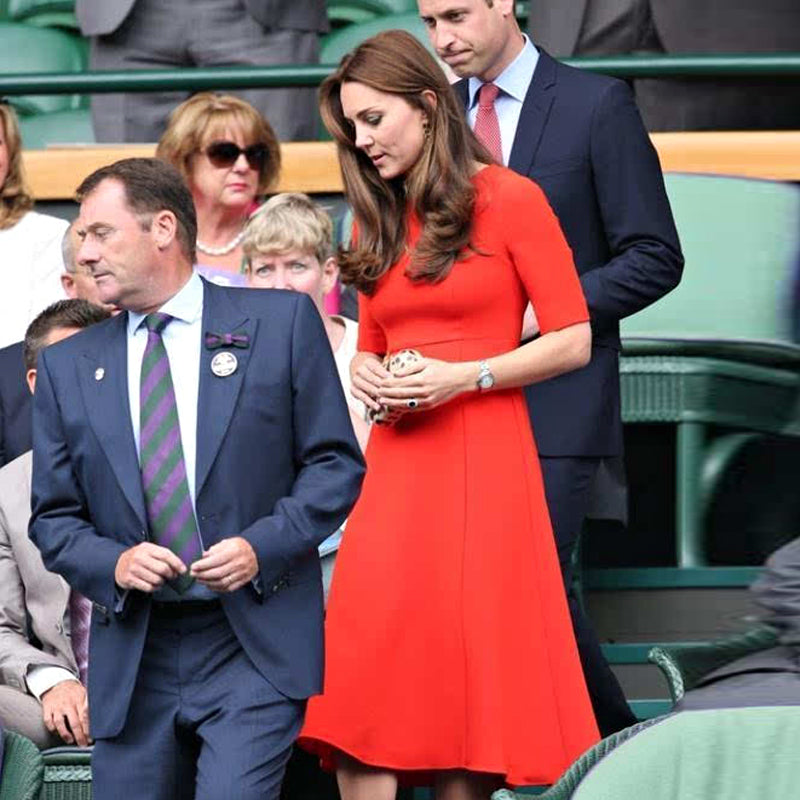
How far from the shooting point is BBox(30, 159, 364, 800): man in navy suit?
182 inches

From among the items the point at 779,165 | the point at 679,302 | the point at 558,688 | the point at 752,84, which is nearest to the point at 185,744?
the point at 558,688

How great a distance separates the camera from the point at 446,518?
496cm

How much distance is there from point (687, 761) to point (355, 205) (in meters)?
1.92

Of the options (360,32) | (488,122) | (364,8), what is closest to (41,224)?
(488,122)

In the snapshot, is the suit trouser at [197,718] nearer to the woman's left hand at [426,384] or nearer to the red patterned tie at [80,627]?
the woman's left hand at [426,384]

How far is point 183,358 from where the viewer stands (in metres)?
4.75

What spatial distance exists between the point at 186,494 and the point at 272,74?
10.0 feet

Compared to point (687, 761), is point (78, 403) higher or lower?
higher

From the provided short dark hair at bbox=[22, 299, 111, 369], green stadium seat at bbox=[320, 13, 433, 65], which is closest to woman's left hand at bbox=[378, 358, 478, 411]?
short dark hair at bbox=[22, 299, 111, 369]

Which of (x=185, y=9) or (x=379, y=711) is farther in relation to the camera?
(x=185, y=9)

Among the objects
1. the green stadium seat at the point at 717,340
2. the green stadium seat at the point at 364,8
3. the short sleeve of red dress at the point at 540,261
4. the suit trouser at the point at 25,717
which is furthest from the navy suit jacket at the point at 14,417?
the green stadium seat at the point at 364,8

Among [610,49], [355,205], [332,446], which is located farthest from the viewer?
[610,49]

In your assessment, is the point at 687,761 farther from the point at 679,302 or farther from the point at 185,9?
the point at 185,9

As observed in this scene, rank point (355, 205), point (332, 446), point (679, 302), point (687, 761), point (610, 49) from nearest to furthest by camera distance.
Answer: point (687, 761), point (332, 446), point (355, 205), point (679, 302), point (610, 49)
